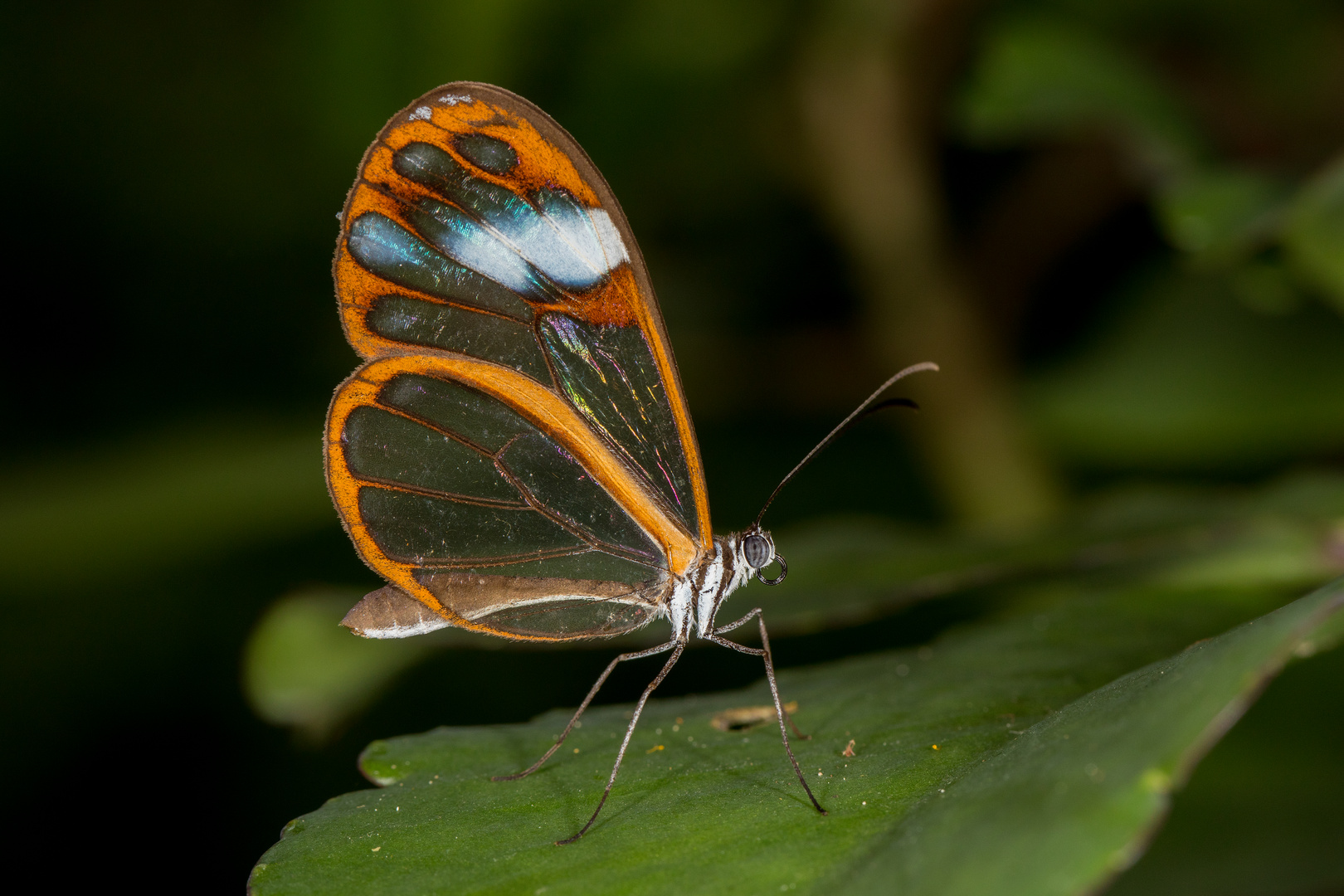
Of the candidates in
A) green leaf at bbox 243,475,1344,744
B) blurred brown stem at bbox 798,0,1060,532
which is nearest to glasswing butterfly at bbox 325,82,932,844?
green leaf at bbox 243,475,1344,744

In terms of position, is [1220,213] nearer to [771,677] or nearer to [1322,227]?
[1322,227]

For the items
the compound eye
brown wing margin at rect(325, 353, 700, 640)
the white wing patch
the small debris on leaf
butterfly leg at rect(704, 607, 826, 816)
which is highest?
the white wing patch

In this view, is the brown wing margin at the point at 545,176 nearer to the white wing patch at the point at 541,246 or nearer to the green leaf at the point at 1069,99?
the white wing patch at the point at 541,246

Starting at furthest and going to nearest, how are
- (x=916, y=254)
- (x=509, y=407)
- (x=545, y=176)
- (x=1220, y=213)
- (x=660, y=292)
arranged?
(x=660, y=292)
(x=916, y=254)
(x=1220, y=213)
(x=509, y=407)
(x=545, y=176)

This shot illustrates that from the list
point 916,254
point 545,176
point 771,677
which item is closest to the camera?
point 771,677

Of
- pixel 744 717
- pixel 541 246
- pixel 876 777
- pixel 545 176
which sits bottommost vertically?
pixel 744 717

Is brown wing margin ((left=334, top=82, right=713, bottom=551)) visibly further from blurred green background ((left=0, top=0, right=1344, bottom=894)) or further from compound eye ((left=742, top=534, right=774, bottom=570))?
blurred green background ((left=0, top=0, right=1344, bottom=894))

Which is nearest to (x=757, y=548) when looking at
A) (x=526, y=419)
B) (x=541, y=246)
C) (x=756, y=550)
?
(x=756, y=550)
